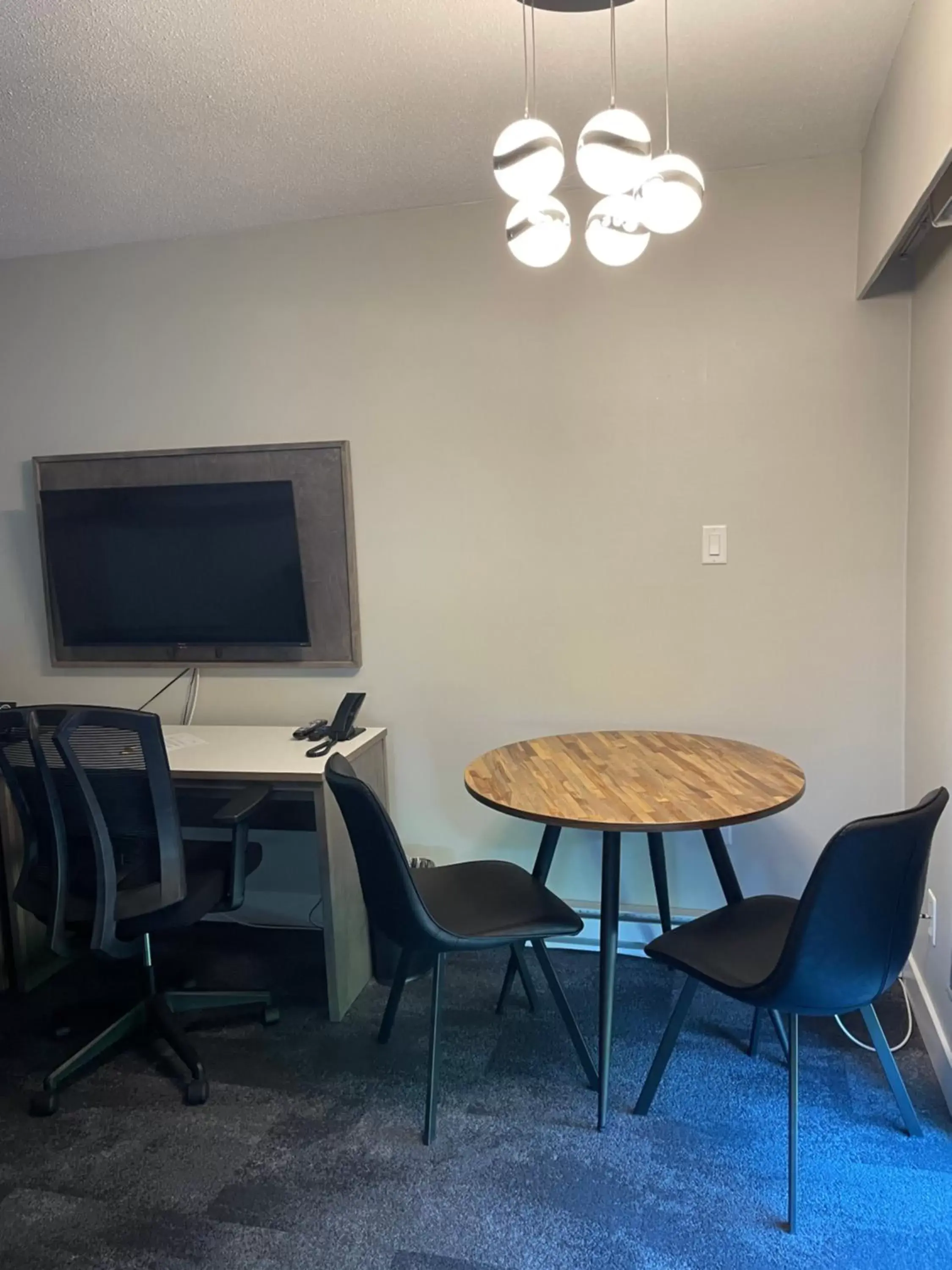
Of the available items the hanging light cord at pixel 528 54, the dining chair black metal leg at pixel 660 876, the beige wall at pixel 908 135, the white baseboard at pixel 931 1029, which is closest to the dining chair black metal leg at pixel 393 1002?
the dining chair black metal leg at pixel 660 876

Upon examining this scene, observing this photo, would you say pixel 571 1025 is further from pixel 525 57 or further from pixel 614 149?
pixel 525 57

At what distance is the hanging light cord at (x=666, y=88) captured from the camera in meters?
1.77

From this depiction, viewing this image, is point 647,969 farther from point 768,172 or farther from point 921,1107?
point 768,172

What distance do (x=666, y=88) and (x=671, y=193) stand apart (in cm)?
81

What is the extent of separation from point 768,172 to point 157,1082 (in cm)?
305

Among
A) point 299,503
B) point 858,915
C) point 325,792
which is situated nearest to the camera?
point 858,915

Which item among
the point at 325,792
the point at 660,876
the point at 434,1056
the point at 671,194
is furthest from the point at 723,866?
the point at 671,194

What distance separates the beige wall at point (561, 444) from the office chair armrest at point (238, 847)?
73 centimetres

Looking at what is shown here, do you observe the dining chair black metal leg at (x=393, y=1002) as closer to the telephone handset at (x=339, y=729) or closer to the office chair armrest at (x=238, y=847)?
the office chair armrest at (x=238, y=847)

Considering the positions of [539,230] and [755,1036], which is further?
[755,1036]

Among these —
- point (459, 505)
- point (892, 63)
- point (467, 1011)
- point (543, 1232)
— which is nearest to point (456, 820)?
point (467, 1011)

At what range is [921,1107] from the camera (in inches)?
74.9

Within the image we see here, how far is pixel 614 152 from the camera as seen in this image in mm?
1336

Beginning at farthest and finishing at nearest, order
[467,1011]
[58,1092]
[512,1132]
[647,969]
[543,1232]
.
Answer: [647,969] < [467,1011] < [58,1092] < [512,1132] < [543,1232]
